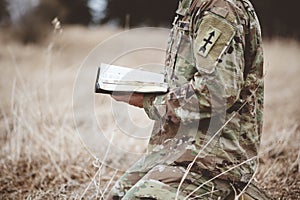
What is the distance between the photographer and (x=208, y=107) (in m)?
1.82

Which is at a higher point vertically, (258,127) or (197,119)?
(197,119)

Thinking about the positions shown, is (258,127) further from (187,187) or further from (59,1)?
(59,1)

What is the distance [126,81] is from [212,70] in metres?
0.41

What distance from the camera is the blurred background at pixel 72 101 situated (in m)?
3.00

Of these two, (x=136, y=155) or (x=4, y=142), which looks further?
(x=4, y=142)

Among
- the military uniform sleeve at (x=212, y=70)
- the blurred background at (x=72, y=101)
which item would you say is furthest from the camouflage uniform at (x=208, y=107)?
the blurred background at (x=72, y=101)

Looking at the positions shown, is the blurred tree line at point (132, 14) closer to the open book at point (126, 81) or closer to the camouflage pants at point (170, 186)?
the open book at point (126, 81)

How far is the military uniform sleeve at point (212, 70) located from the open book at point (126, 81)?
0.51 feet

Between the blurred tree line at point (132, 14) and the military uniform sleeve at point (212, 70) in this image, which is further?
the blurred tree line at point (132, 14)

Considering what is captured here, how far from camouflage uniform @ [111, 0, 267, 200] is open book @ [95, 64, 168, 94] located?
0.05 meters

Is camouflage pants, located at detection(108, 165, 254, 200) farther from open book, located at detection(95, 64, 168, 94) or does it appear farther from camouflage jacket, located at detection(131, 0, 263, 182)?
open book, located at detection(95, 64, 168, 94)

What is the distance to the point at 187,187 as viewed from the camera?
1.95 meters

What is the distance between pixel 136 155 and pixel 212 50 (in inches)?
80.6

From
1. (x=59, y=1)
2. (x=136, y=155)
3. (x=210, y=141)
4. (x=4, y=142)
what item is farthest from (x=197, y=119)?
(x=59, y=1)
